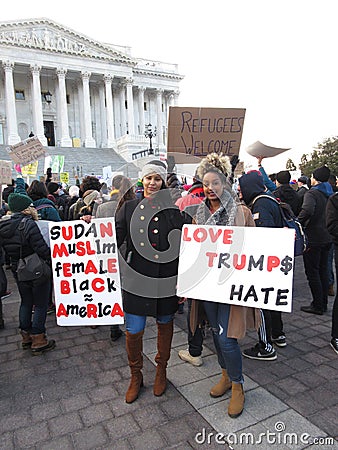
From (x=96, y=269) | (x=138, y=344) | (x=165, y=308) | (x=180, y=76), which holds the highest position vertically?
(x=180, y=76)

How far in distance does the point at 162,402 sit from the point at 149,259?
122cm

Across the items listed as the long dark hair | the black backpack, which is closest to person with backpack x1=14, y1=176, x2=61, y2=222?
the long dark hair

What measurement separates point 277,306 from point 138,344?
4.01ft

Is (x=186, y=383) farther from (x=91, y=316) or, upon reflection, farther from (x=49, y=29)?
(x=49, y=29)

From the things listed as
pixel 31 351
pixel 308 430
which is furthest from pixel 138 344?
pixel 31 351

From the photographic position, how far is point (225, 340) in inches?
107

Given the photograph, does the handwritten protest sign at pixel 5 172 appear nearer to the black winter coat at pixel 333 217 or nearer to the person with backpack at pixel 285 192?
the person with backpack at pixel 285 192

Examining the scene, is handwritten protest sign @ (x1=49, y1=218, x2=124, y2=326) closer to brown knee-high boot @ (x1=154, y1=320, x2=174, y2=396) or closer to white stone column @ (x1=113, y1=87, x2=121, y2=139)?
brown knee-high boot @ (x1=154, y1=320, x2=174, y2=396)

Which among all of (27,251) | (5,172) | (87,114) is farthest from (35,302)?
(87,114)

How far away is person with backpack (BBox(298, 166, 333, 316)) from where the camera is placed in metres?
4.89

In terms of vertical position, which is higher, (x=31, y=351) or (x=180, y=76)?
(x=180, y=76)

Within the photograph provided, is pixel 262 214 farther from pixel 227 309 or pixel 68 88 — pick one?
pixel 68 88

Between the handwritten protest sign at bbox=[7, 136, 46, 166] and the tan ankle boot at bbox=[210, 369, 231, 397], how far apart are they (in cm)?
939

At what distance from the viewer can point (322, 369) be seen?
3383 millimetres
